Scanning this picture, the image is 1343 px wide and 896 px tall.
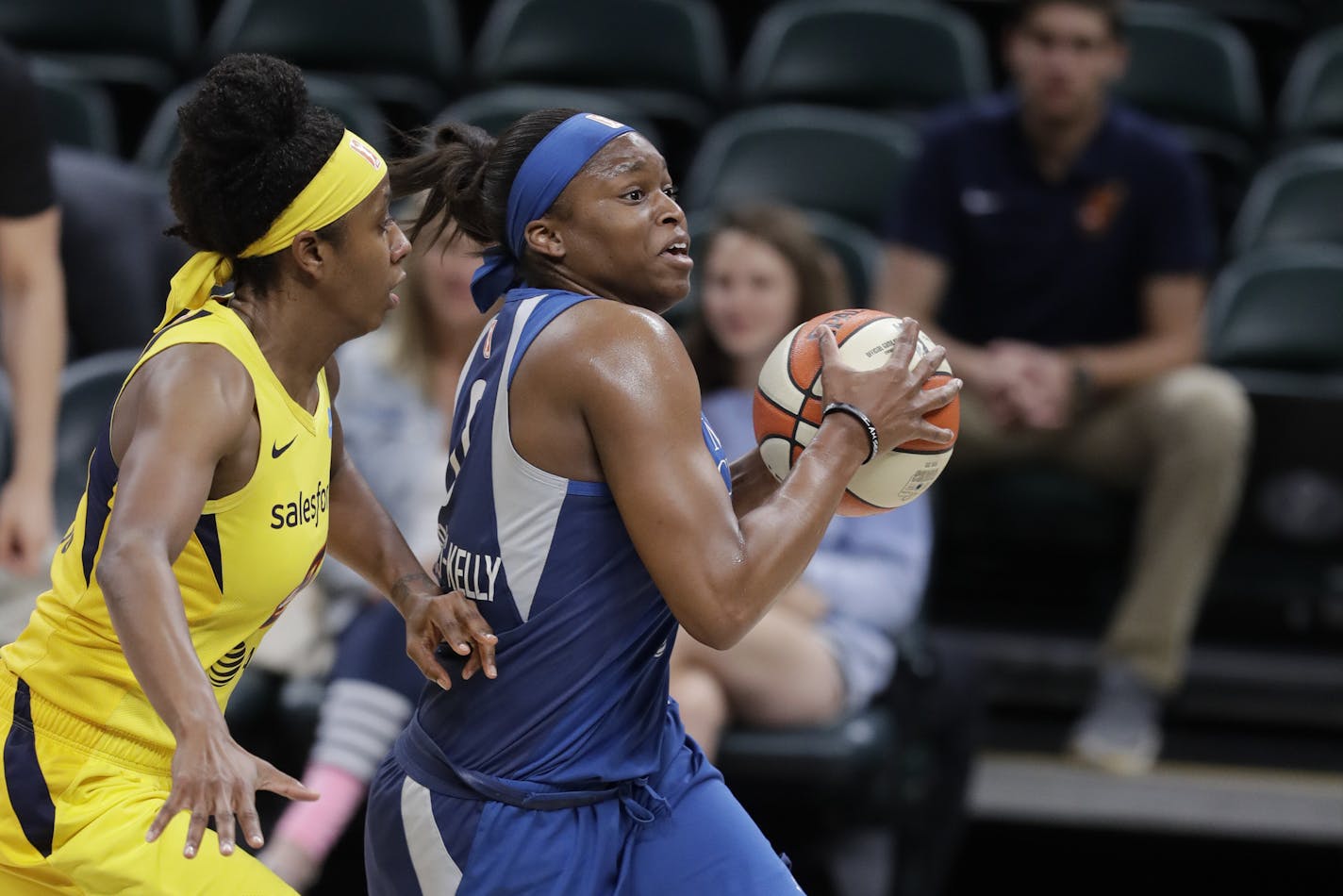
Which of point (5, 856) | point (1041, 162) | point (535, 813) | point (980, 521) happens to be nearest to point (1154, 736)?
point (980, 521)

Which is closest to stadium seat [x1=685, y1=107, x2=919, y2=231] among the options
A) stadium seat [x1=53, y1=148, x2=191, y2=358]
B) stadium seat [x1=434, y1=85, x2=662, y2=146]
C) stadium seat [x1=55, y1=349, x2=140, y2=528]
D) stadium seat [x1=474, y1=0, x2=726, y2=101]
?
stadium seat [x1=434, y1=85, x2=662, y2=146]

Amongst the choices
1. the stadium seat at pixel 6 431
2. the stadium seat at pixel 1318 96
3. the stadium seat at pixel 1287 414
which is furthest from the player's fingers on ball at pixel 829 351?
the stadium seat at pixel 1318 96

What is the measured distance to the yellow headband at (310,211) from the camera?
2311mm

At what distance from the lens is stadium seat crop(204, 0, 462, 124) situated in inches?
255

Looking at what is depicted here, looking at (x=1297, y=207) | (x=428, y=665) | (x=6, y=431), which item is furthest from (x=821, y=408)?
(x=1297, y=207)

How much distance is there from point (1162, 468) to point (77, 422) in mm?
2668

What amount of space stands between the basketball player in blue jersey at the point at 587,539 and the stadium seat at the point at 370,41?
4227 mm

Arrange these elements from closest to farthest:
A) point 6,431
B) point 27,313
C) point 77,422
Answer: point 27,313 → point 6,431 → point 77,422

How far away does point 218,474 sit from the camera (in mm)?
2264

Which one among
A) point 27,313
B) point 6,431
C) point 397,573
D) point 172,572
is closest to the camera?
point 172,572

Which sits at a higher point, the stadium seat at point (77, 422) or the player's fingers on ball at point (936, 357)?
the player's fingers on ball at point (936, 357)

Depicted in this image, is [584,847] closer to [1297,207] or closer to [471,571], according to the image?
[471,571]

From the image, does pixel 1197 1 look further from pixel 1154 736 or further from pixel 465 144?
pixel 465 144

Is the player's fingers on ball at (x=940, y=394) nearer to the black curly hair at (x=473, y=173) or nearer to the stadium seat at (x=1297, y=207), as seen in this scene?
the black curly hair at (x=473, y=173)
